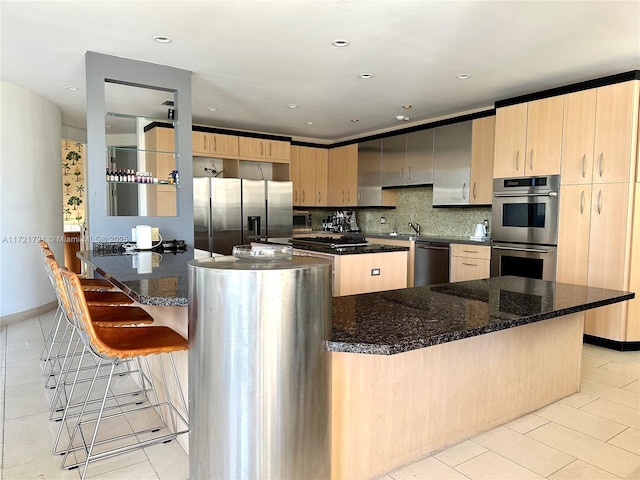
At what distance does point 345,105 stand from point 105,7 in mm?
2880

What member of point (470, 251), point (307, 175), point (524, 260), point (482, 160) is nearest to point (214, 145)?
point (307, 175)

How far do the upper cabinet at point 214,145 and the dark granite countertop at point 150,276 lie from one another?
2881 mm

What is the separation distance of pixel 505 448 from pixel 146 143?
5113 mm

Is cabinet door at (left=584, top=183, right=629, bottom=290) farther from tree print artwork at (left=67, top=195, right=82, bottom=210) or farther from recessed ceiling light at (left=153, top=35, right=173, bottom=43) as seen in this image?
tree print artwork at (left=67, top=195, right=82, bottom=210)

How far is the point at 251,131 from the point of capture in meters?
6.52

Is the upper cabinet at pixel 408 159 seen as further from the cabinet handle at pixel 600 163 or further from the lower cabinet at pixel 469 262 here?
the cabinet handle at pixel 600 163

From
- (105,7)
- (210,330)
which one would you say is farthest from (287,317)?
(105,7)

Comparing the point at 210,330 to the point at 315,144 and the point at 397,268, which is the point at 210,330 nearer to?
the point at 397,268

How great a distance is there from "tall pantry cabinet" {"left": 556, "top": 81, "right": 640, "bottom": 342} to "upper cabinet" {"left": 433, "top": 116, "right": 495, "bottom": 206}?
3.13 ft

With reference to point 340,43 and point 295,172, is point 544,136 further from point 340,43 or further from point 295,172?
point 295,172

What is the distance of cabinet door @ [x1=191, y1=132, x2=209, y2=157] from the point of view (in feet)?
18.8

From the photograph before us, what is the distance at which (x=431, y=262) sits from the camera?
527cm

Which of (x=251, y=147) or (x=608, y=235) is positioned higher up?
(x=251, y=147)

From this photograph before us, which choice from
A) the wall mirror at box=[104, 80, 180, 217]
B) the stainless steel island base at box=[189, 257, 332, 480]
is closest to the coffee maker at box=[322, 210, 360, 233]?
the wall mirror at box=[104, 80, 180, 217]
